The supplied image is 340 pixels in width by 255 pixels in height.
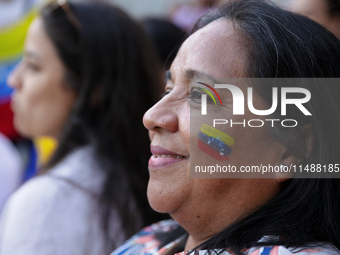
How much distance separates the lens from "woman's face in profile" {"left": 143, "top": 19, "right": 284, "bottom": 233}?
125cm

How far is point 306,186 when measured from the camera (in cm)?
126

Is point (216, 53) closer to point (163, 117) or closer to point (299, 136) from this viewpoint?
point (163, 117)

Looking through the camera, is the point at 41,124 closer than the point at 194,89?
No

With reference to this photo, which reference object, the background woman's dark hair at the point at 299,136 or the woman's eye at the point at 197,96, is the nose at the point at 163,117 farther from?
the background woman's dark hair at the point at 299,136

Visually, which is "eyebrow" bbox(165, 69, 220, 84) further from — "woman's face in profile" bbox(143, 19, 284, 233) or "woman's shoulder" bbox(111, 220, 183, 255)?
"woman's shoulder" bbox(111, 220, 183, 255)

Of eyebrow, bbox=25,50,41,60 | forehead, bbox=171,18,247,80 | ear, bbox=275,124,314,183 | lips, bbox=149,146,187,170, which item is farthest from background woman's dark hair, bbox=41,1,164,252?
ear, bbox=275,124,314,183

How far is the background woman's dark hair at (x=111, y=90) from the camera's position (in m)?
2.15

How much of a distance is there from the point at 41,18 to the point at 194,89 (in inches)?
62.8

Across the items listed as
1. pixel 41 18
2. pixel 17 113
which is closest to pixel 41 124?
pixel 17 113

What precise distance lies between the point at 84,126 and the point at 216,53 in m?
1.21

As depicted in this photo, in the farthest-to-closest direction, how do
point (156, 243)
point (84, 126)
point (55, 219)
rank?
point (84, 126) → point (55, 219) → point (156, 243)

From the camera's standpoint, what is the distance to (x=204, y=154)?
4.15ft

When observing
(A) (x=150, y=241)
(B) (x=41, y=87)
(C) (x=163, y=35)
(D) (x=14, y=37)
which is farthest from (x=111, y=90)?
(D) (x=14, y=37)

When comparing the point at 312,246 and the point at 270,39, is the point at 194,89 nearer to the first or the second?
the point at 270,39
